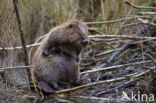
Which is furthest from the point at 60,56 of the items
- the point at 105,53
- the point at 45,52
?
the point at 105,53

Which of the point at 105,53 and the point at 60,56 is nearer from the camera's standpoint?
the point at 60,56

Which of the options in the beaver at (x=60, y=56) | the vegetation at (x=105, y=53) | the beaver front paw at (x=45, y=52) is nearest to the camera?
the vegetation at (x=105, y=53)

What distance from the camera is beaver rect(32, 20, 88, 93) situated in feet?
13.9

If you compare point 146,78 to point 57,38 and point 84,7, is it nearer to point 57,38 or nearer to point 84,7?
point 57,38

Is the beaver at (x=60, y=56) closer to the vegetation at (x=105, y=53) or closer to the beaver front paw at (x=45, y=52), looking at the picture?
the beaver front paw at (x=45, y=52)

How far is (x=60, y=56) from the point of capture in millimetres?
4434

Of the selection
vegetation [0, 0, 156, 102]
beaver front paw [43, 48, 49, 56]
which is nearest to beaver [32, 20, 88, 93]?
beaver front paw [43, 48, 49, 56]

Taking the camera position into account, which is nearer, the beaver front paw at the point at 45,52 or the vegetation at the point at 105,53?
the vegetation at the point at 105,53

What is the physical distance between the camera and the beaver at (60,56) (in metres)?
4.25

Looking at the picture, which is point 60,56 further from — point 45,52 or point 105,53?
point 105,53

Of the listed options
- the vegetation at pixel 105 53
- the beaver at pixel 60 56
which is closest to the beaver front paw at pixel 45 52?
the beaver at pixel 60 56

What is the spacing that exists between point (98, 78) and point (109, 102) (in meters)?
1.43

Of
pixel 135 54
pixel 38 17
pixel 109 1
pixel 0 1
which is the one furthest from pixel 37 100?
pixel 38 17

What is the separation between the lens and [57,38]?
4.32 meters
